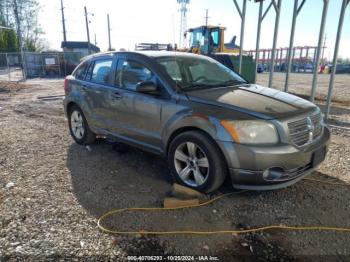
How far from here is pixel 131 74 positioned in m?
4.30

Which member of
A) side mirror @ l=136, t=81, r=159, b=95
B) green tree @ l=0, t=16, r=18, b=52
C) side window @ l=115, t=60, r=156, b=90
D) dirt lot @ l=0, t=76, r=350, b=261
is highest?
green tree @ l=0, t=16, r=18, b=52

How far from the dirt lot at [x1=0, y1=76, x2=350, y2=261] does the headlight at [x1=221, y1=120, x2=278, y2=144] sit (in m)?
0.79

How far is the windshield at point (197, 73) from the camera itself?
3957 millimetres

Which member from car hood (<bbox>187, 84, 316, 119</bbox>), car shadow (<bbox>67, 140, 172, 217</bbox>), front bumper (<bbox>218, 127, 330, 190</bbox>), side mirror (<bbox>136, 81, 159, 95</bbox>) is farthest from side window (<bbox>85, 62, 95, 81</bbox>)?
front bumper (<bbox>218, 127, 330, 190</bbox>)

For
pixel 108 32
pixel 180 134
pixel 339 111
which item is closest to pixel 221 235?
pixel 180 134

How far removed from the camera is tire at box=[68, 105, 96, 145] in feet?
17.7

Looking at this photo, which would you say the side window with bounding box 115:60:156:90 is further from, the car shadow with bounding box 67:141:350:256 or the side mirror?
the car shadow with bounding box 67:141:350:256

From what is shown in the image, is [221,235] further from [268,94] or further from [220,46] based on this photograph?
[220,46]

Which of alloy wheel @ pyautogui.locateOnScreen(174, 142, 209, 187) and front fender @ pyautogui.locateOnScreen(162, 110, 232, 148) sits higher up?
front fender @ pyautogui.locateOnScreen(162, 110, 232, 148)

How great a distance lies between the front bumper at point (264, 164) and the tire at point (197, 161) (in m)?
0.13

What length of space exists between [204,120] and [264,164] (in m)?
0.80

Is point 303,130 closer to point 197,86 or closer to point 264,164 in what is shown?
point 264,164

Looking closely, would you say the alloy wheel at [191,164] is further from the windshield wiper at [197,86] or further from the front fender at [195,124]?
the windshield wiper at [197,86]

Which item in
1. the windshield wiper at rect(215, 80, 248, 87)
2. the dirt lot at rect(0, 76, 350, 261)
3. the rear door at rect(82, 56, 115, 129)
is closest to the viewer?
the dirt lot at rect(0, 76, 350, 261)
